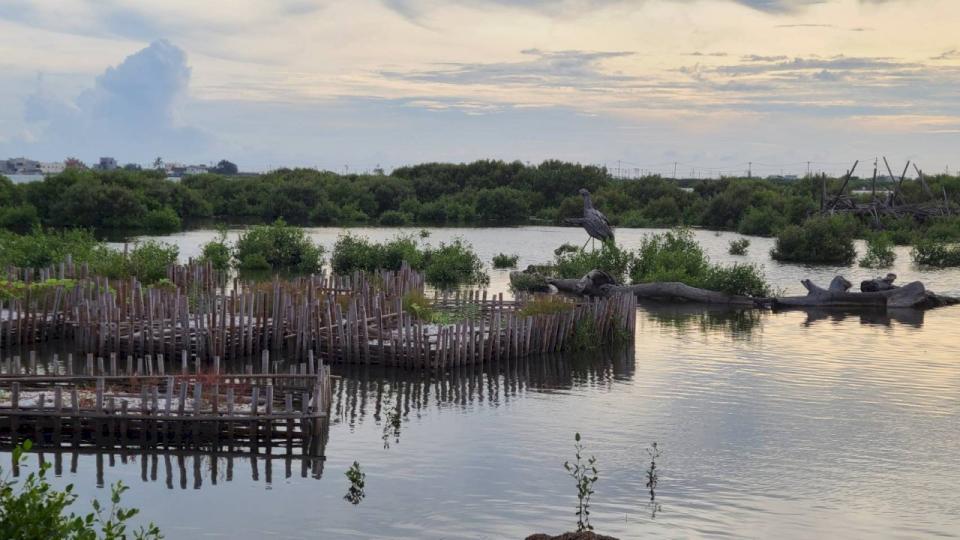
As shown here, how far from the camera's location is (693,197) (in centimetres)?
9575

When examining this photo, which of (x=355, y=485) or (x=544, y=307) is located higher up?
(x=544, y=307)

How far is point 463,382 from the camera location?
22562 mm

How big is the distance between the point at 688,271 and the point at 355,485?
27.6 meters

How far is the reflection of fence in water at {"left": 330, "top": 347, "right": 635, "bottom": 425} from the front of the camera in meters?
20.5

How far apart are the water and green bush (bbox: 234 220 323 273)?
22.5 metres

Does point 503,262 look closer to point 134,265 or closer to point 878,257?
point 878,257

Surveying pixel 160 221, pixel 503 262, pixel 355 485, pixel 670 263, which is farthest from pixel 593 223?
pixel 160 221

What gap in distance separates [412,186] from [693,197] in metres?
26.5

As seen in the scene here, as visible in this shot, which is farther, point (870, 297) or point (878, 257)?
point (878, 257)

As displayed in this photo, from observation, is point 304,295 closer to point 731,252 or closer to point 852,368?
point 852,368

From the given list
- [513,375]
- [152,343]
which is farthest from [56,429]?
[513,375]

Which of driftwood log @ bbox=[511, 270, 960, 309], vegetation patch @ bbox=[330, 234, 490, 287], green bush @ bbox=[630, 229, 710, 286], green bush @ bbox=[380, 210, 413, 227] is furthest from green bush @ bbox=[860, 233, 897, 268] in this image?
green bush @ bbox=[380, 210, 413, 227]

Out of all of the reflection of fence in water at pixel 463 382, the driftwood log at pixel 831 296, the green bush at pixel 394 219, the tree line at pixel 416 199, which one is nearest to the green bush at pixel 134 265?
the reflection of fence in water at pixel 463 382

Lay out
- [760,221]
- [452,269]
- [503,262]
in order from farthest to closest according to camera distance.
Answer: [760,221]
[503,262]
[452,269]
